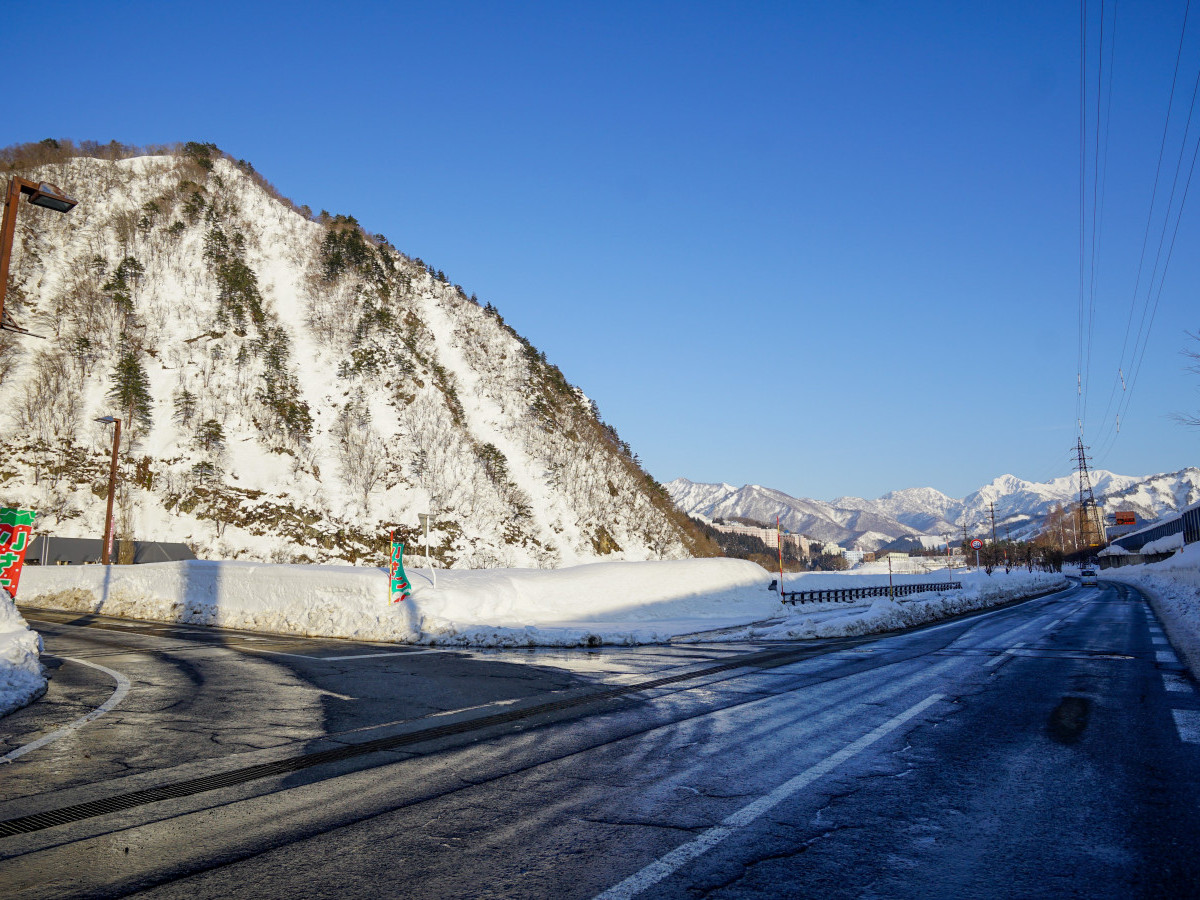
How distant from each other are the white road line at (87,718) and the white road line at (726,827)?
561 cm

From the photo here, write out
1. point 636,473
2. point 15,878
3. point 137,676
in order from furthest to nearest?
point 636,473 < point 137,676 < point 15,878

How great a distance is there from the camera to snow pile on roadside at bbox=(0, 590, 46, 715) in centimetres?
800

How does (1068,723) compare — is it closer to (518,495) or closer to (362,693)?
(362,693)

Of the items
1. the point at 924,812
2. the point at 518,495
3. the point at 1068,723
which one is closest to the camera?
the point at 924,812

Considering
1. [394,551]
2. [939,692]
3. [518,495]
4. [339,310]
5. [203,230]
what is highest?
[203,230]

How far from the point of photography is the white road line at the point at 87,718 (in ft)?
20.1

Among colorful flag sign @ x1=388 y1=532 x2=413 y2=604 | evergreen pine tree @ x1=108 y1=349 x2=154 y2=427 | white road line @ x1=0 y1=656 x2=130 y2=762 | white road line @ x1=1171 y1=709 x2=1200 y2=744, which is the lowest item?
white road line @ x1=1171 y1=709 x2=1200 y2=744

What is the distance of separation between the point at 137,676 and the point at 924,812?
35.5ft

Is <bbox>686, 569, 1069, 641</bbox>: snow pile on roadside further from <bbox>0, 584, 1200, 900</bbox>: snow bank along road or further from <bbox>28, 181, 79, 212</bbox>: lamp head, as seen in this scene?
<bbox>28, 181, 79, 212</bbox>: lamp head

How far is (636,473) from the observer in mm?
92000

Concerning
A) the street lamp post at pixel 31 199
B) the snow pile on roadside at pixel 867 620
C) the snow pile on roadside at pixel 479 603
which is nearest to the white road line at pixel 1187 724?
the snow pile on roadside at pixel 867 620

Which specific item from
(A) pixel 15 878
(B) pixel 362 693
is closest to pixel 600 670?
(B) pixel 362 693

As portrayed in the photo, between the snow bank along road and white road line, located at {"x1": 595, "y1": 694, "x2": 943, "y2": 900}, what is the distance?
0.9 inches

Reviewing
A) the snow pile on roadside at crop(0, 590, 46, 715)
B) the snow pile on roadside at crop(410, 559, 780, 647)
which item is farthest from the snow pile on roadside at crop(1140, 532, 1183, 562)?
the snow pile on roadside at crop(0, 590, 46, 715)
